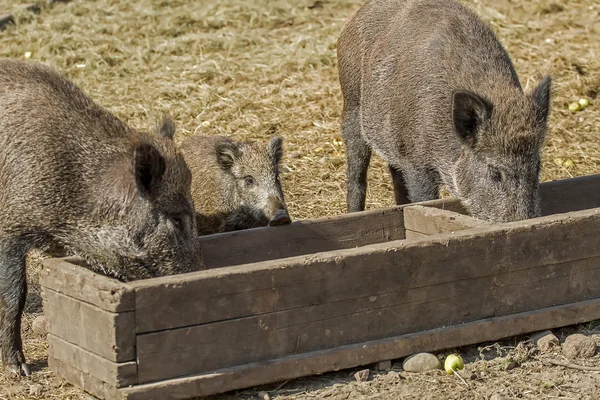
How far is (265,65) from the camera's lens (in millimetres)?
11000

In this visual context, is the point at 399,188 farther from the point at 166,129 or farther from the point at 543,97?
the point at 166,129

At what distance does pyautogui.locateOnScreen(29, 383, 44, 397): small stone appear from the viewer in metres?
5.09

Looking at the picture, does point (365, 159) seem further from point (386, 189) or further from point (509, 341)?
point (509, 341)

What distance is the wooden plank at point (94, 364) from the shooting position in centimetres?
459

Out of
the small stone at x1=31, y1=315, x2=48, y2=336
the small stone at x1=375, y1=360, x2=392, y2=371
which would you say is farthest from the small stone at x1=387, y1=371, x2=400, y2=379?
the small stone at x1=31, y1=315, x2=48, y2=336

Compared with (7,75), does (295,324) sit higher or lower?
lower

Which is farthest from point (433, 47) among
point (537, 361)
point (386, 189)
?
point (537, 361)

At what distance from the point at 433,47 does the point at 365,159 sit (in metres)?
1.28

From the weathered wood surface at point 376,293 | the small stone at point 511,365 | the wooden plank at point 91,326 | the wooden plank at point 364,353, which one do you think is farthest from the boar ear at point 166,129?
the small stone at point 511,365

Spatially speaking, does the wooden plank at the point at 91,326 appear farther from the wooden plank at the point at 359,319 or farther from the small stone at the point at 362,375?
the small stone at the point at 362,375

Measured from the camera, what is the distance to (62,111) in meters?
5.55

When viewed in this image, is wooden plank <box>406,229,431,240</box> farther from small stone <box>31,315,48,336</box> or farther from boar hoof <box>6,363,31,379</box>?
boar hoof <box>6,363,31,379</box>

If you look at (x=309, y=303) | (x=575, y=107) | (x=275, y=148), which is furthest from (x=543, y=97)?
(x=575, y=107)

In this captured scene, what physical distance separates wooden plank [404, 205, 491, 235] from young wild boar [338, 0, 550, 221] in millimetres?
474
